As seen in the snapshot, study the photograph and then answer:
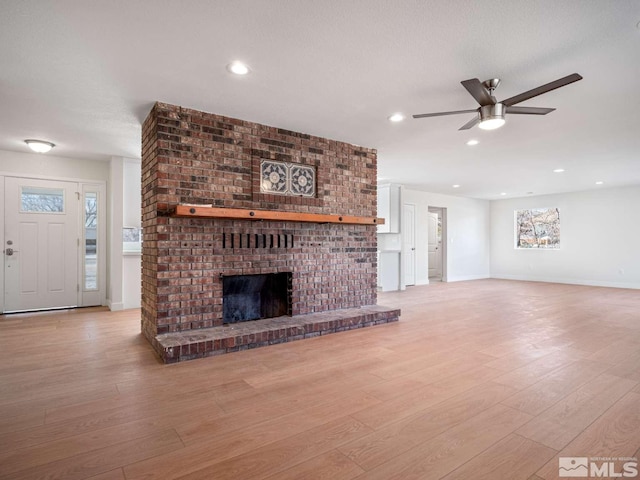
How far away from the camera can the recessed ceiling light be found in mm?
2650

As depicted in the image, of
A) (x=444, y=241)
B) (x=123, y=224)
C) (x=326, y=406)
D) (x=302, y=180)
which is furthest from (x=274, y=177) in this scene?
(x=444, y=241)

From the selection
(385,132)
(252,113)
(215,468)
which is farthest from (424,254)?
(215,468)

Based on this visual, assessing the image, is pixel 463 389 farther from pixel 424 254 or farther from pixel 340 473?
pixel 424 254

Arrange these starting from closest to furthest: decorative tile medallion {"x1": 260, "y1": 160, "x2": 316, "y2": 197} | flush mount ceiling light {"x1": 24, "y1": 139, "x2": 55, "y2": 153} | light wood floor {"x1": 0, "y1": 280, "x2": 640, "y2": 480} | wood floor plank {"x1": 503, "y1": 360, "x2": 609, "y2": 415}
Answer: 1. light wood floor {"x1": 0, "y1": 280, "x2": 640, "y2": 480}
2. wood floor plank {"x1": 503, "y1": 360, "x2": 609, "y2": 415}
3. decorative tile medallion {"x1": 260, "y1": 160, "x2": 316, "y2": 197}
4. flush mount ceiling light {"x1": 24, "y1": 139, "x2": 55, "y2": 153}

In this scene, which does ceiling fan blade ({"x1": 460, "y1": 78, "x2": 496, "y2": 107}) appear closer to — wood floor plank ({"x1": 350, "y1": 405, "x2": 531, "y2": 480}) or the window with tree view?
wood floor plank ({"x1": 350, "y1": 405, "x2": 531, "y2": 480})

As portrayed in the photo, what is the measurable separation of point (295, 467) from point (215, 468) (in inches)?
14.7

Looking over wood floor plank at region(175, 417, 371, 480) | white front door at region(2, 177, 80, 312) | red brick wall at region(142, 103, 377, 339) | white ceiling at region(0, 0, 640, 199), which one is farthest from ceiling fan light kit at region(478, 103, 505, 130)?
white front door at region(2, 177, 80, 312)

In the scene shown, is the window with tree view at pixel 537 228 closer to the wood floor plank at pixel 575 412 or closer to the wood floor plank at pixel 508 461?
the wood floor plank at pixel 575 412

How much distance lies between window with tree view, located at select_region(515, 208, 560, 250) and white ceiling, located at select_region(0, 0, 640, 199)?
540cm

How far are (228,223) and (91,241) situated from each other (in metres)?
3.41

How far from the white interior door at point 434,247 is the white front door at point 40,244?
8458 millimetres

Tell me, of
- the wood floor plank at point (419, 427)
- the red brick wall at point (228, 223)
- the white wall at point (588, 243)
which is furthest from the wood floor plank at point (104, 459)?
the white wall at point (588, 243)

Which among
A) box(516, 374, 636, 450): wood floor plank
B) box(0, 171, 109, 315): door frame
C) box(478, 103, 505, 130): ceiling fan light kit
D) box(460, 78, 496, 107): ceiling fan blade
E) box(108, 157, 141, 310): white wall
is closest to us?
box(516, 374, 636, 450): wood floor plank

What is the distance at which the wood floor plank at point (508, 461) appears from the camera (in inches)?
61.7
